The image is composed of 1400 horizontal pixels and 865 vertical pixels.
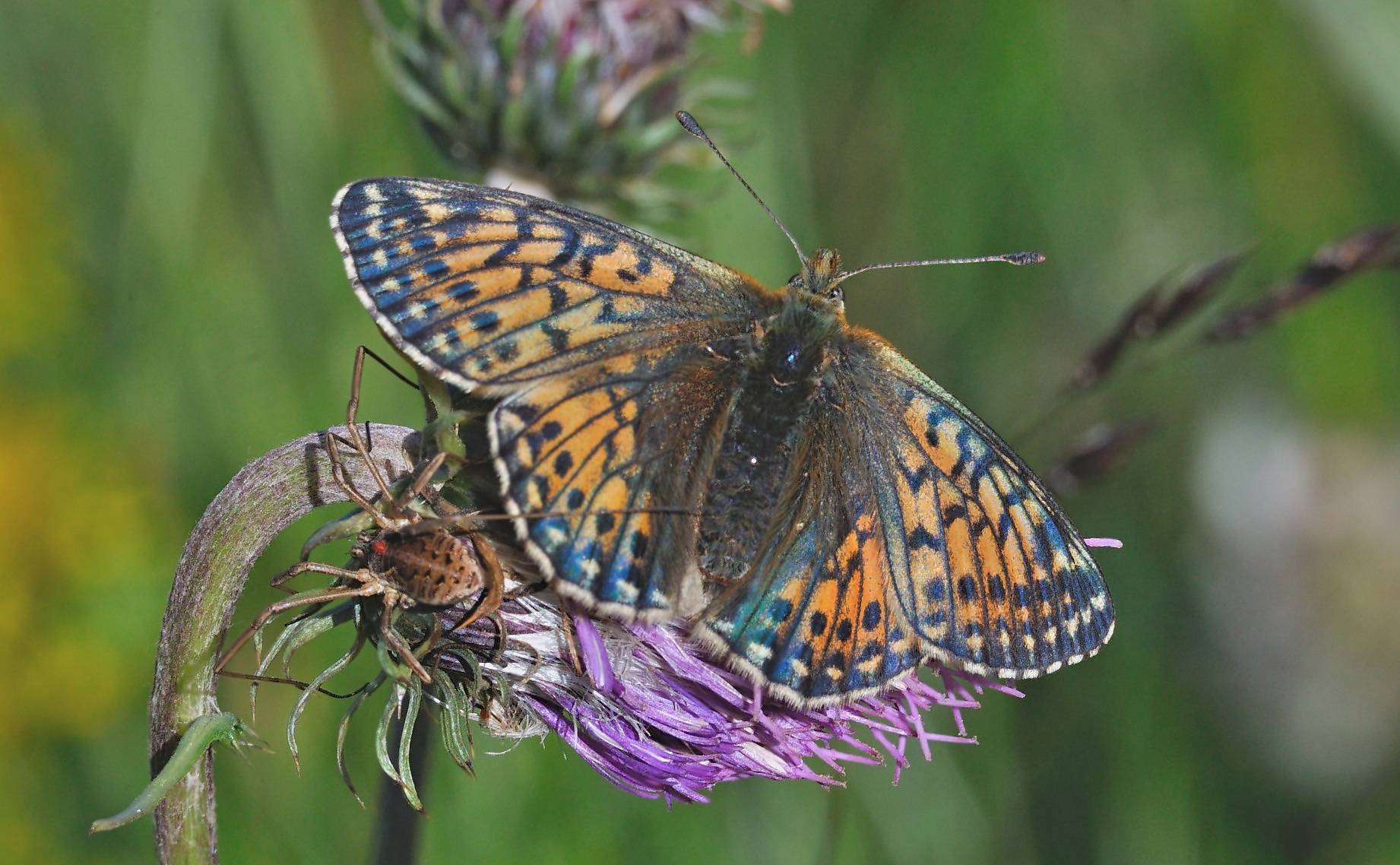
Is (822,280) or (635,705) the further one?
(822,280)

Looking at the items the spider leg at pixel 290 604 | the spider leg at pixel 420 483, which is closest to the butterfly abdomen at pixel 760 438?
the spider leg at pixel 420 483

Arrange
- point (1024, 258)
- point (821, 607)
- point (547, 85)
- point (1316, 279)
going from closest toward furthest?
point (821, 607) → point (1024, 258) → point (1316, 279) → point (547, 85)

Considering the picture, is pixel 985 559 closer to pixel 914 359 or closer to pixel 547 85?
pixel 547 85

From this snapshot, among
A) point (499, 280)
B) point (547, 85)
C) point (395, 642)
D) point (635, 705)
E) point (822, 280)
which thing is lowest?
point (635, 705)

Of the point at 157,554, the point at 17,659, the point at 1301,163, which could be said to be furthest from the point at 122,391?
the point at 1301,163

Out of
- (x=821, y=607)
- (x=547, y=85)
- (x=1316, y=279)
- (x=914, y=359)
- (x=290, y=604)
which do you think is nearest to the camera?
(x=290, y=604)

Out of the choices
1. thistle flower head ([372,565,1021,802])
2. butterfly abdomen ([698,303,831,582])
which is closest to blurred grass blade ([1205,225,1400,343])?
butterfly abdomen ([698,303,831,582])

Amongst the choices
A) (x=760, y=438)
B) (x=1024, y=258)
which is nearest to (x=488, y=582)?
(x=760, y=438)

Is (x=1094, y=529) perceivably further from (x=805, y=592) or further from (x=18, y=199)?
(x=18, y=199)
